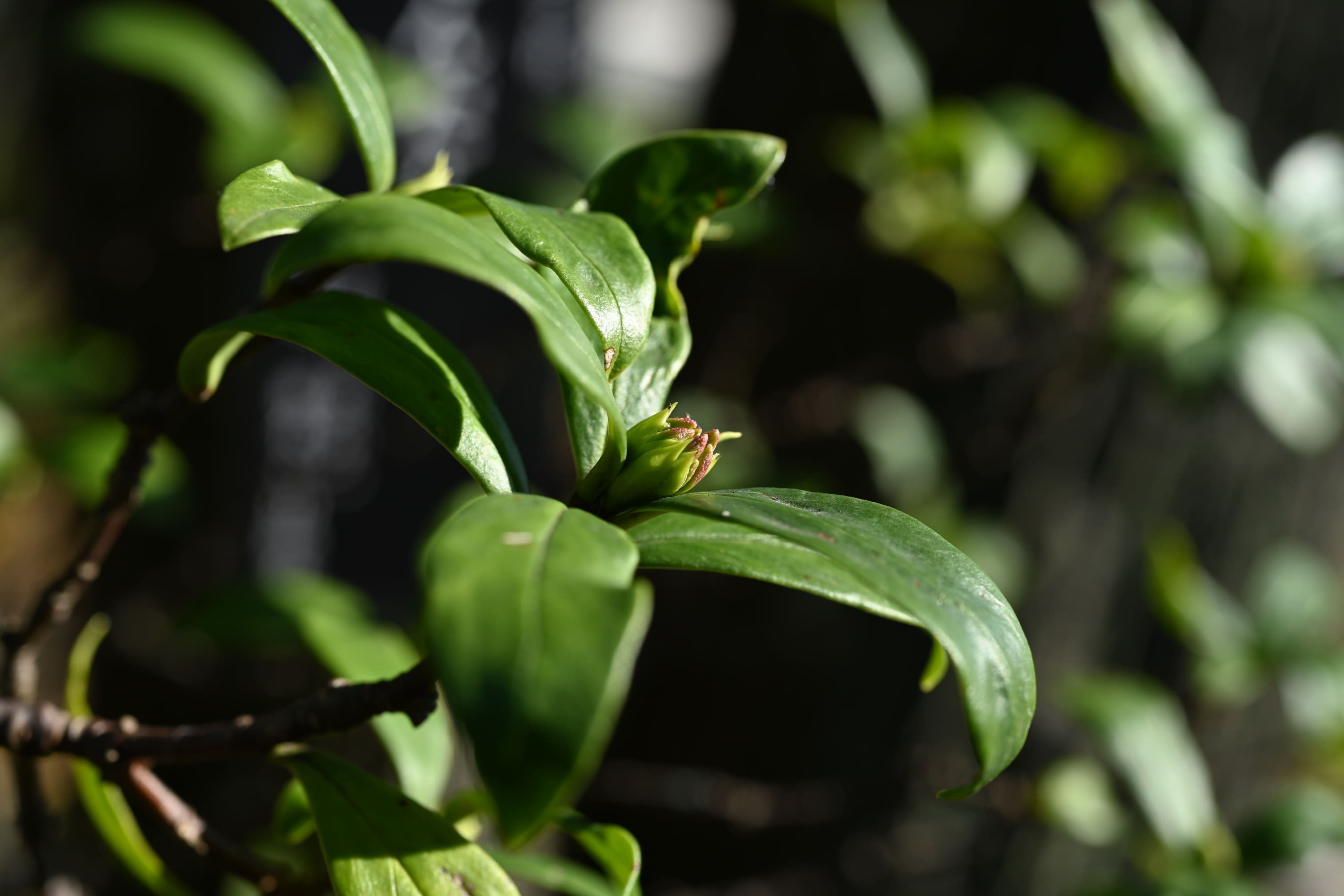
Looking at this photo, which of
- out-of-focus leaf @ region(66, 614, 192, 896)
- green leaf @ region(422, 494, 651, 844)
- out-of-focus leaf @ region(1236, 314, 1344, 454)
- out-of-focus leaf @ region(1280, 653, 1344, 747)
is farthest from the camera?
out-of-focus leaf @ region(1280, 653, 1344, 747)

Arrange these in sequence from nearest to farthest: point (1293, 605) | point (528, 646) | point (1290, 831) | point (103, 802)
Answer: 1. point (528, 646)
2. point (103, 802)
3. point (1290, 831)
4. point (1293, 605)

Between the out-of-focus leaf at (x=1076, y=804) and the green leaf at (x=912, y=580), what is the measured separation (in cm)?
69

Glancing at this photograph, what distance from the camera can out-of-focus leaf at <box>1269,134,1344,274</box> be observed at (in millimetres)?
1081

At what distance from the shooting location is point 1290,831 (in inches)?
35.7

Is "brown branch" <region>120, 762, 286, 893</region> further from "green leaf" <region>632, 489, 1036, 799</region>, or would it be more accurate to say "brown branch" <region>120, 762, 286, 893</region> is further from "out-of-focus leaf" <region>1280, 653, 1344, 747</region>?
"out-of-focus leaf" <region>1280, 653, 1344, 747</region>

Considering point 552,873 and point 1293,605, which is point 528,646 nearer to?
point 552,873

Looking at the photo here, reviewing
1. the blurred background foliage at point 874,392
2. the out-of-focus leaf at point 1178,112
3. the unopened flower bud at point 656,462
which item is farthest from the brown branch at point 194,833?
the out-of-focus leaf at point 1178,112

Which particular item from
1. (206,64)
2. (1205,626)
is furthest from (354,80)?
(1205,626)

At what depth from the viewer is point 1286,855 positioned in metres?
0.89

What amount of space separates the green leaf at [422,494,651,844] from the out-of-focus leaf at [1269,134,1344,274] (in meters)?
1.09

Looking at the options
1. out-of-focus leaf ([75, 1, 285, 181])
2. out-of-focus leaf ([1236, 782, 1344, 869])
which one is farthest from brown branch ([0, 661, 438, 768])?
out-of-focus leaf ([1236, 782, 1344, 869])

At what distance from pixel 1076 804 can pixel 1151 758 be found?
0.08m

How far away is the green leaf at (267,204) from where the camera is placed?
0.30 meters

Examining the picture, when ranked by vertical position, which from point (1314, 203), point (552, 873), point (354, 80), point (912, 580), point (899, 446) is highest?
point (354, 80)
